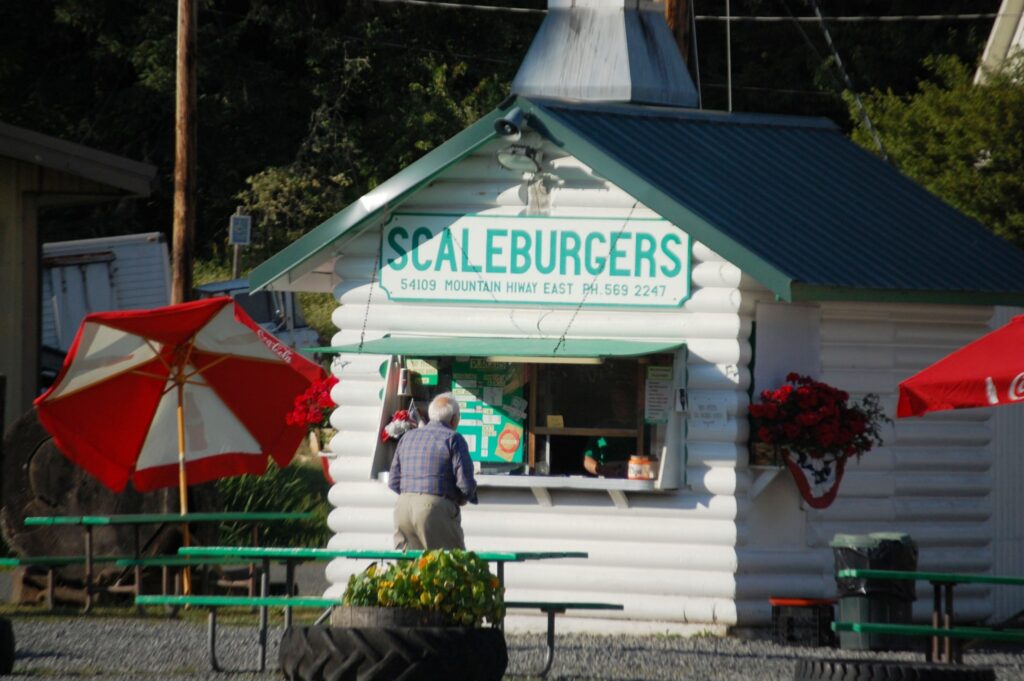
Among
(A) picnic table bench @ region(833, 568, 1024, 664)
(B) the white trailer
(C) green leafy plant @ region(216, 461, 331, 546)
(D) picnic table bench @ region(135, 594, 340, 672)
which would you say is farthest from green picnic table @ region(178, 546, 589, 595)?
(B) the white trailer

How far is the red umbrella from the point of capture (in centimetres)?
1061

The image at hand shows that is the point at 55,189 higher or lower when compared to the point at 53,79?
lower

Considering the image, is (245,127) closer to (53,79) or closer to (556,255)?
(53,79)

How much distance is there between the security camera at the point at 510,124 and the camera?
1393cm

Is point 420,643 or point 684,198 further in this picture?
point 684,198

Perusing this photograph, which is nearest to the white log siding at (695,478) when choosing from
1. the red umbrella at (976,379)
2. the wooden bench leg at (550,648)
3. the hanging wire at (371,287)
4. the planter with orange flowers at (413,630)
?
the hanging wire at (371,287)

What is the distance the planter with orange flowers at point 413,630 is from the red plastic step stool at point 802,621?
3.94 meters

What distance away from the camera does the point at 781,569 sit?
46.0 ft

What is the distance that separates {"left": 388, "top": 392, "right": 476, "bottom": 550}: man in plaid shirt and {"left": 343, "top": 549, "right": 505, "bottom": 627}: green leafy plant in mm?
2183

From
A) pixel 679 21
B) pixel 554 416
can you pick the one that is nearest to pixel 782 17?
pixel 679 21

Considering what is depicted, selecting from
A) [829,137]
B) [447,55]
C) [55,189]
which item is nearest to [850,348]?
[829,137]

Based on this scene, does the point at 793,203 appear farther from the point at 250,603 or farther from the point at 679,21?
the point at 250,603

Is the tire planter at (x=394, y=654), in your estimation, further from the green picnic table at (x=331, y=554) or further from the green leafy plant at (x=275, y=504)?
the green leafy plant at (x=275, y=504)

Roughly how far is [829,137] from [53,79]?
2492 cm
